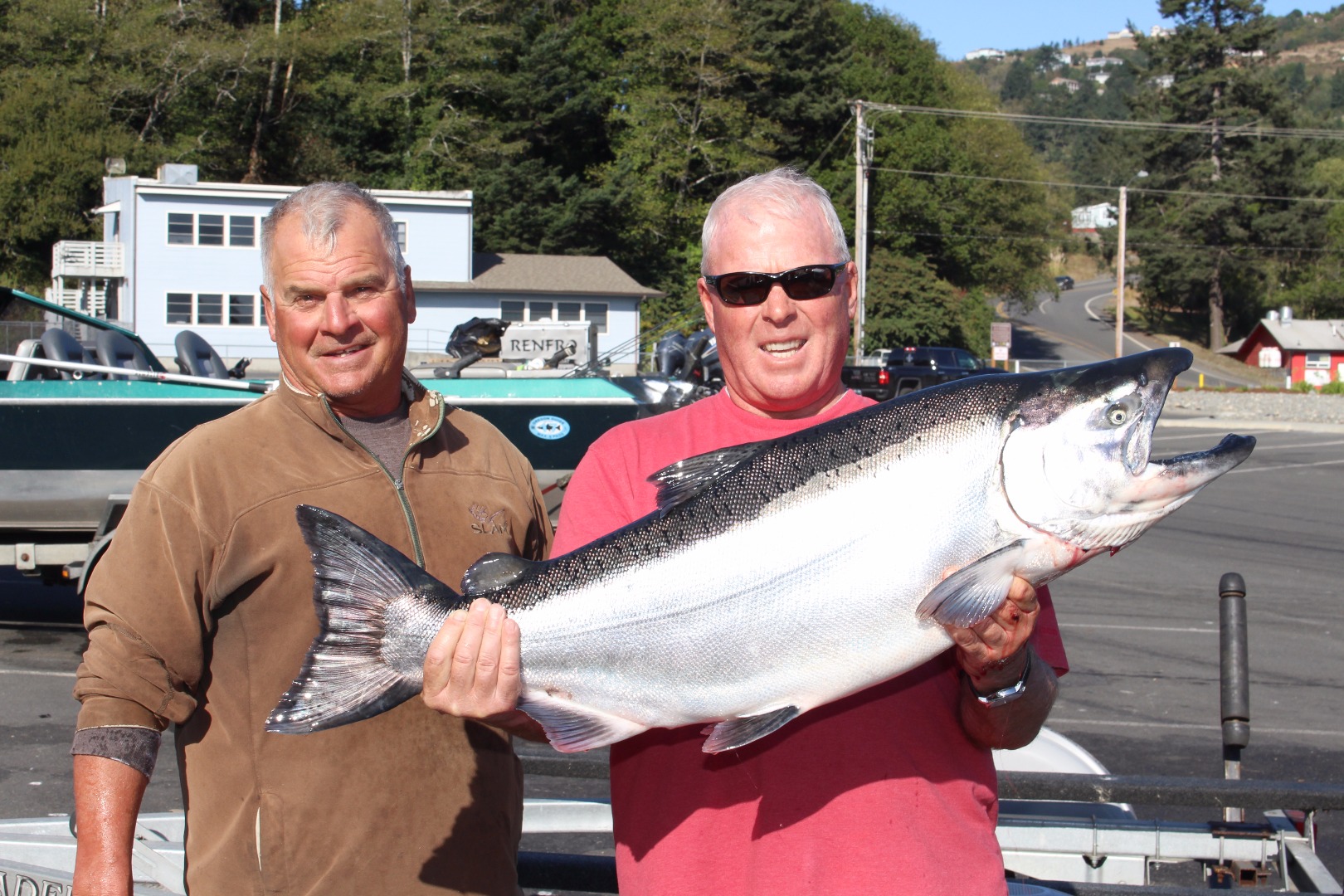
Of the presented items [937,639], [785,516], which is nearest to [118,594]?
[785,516]

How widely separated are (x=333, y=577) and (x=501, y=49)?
65252 mm

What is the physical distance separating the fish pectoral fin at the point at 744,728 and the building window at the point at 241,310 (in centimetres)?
Result: 4852

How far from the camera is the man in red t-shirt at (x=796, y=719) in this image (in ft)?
7.36

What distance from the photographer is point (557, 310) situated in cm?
5288

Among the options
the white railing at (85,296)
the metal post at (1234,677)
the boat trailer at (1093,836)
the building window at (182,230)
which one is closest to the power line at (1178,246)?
the building window at (182,230)

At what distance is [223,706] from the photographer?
2639mm

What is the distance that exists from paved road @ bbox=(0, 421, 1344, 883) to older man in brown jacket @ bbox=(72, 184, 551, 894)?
3054mm

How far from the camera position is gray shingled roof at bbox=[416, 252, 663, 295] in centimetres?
5175

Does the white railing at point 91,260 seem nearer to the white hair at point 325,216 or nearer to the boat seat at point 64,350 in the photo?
the boat seat at point 64,350

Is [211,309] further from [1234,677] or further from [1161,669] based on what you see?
[1234,677]

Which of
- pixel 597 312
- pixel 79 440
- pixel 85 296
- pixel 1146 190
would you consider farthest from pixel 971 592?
pixel 1146 190

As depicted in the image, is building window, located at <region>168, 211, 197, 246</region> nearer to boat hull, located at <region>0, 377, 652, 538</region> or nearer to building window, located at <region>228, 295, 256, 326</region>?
building window, located at <region>228, 295, 256, 326</region>

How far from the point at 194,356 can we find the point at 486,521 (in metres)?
8.22

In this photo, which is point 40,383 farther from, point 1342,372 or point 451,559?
point 1342,372
